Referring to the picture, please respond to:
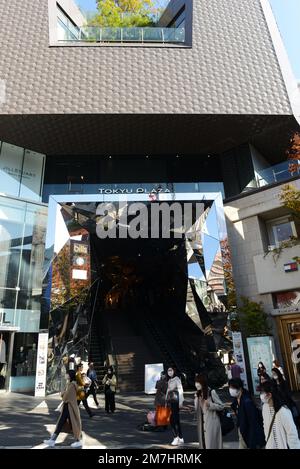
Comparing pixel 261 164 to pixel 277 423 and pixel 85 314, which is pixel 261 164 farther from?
pixel 277 423

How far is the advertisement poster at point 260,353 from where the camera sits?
13.4m

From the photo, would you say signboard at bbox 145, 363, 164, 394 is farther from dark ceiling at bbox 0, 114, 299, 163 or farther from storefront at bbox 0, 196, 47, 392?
dark ceiling at bbox 0, 114, 299, 163

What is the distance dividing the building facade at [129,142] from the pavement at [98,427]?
10.4ft

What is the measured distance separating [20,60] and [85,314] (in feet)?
45.4

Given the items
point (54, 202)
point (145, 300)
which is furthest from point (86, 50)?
point (145, 300)

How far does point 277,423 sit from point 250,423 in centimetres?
70

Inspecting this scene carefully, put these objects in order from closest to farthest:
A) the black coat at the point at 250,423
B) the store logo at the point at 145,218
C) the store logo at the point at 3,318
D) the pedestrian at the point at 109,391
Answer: the black coat at the point at 250,423, the pedestrian at the point at 109,391, the store logo at the point at 3,318, the store logo at the point at 145,218

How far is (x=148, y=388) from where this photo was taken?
43.3 feet

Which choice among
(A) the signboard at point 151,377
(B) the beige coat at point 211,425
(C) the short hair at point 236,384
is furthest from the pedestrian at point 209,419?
(A) the signboard at point 151,377

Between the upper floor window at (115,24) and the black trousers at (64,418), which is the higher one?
the upper floor window at (115,24)

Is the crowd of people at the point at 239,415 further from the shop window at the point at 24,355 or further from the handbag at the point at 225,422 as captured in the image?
the shop window at the point at 24,355

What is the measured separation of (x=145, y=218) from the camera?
17.4 m

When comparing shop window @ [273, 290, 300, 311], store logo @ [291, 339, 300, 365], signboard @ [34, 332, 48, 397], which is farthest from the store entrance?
store logo @ [291, 339, 300, 365]

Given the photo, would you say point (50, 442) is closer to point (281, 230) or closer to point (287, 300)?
point (287, 300)
